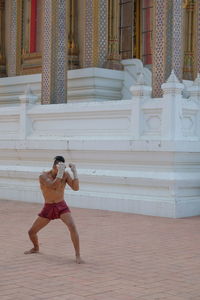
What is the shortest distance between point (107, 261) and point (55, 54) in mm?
8336

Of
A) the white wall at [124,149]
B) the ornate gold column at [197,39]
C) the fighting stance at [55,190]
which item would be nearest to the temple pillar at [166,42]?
the white wall at [124,149]

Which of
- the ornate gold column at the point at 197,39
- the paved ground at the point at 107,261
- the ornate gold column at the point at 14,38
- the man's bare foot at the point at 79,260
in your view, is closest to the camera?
the paved ground at the point at 107,261

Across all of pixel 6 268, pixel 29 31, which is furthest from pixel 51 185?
pixel 29 31

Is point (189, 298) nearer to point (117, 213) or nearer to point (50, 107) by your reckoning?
point (117, 213)

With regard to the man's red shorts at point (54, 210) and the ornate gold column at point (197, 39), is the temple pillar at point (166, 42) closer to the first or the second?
the ornate gold column at point (197, 39)

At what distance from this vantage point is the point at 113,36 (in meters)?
17.4

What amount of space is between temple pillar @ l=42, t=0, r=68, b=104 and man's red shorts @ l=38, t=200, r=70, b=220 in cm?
726

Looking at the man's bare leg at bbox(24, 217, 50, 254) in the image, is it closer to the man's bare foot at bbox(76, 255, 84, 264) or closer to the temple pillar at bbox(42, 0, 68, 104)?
the man's bare foot at bbox(76, 255, 84, 264)

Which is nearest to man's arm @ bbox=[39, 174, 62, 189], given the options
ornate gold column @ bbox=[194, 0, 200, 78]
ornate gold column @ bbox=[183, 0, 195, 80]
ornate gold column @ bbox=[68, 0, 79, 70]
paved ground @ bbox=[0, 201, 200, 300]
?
paved ground @ bbox=[0, 201, 200, 300]

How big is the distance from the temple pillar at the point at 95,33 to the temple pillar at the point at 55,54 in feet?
5.31

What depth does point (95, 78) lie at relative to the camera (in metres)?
16.3

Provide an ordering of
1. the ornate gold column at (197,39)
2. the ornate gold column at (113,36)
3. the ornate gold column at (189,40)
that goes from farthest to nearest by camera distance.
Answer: the ornate gold column at (189,40) → the ornate gold column at (113,36) → the ornate gold column at (197,39)

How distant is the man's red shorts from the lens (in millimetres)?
7617

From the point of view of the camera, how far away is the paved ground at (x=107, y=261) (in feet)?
19.4
